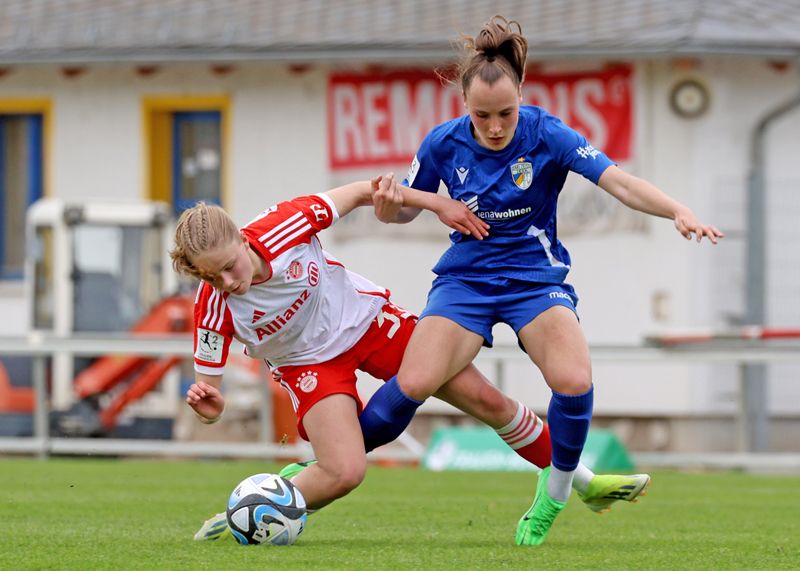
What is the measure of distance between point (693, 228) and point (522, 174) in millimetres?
807

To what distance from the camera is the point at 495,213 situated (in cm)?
629

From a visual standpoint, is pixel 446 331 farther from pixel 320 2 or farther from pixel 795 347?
pixel 320 2

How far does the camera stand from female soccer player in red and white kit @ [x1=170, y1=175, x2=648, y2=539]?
19.6 feet

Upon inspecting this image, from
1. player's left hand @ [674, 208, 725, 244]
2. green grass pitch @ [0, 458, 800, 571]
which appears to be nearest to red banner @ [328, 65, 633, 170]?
green grass pitch @ [0, 458, 800, 571]

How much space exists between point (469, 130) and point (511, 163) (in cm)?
23

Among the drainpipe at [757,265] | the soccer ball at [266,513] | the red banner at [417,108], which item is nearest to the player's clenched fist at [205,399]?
the soccer ball at [266,513]

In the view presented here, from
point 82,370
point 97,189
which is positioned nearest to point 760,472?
point 82,370

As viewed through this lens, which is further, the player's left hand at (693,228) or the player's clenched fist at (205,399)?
the player's clenched fist at (205,399)

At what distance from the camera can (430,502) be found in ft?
29.7

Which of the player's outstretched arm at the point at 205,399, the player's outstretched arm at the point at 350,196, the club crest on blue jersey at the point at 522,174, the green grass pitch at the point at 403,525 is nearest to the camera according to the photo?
the green grass pitch at the point at 403,525

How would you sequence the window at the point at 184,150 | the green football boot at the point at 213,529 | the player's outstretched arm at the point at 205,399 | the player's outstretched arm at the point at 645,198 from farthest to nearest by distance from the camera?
the window at the point at 184,150, the green football boot at the point at 213,529, the player's outstretched arm at the point at 205,399, the player's outstretched arm at the point at 645,198

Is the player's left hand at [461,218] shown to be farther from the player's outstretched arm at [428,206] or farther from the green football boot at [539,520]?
the green football boot at [539,520]

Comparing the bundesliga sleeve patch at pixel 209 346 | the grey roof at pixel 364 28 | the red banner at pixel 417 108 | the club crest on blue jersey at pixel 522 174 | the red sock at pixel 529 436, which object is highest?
the grey roof at pixel 364 28

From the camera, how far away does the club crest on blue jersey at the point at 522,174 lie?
6.27 m
